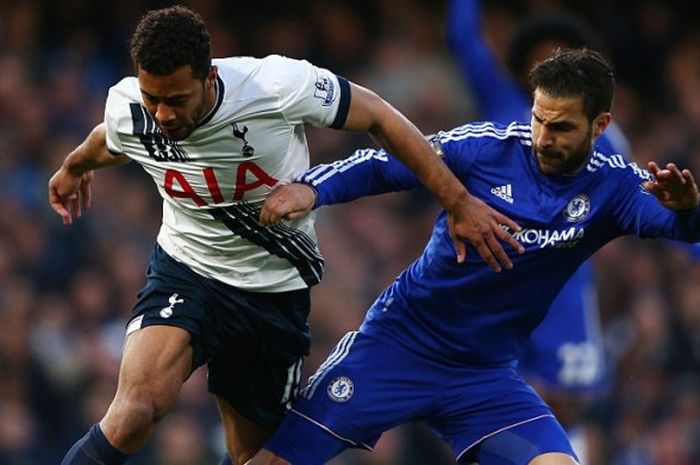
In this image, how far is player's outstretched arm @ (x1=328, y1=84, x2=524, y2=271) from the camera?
487cm

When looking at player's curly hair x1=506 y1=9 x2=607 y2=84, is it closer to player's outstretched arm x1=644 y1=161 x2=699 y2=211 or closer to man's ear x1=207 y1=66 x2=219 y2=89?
player's outstretched arm x1=644 y1=161 x2=699 y2=211

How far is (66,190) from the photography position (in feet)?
18.2

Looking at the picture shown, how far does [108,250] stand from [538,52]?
3.85 meters

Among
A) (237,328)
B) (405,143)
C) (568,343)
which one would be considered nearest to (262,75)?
(405,143)

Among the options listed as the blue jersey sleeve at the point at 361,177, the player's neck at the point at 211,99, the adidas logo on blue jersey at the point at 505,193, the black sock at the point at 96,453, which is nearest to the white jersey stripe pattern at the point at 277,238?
the blue jersey sleeve at the point at 361,177

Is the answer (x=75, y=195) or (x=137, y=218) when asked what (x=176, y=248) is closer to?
(x=75, y=195)

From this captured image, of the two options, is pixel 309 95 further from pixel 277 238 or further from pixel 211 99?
pixel 277 238

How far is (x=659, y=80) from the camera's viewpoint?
1066 centimetres

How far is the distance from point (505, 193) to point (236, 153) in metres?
0.92

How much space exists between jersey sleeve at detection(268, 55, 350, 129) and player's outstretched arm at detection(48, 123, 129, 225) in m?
0.66

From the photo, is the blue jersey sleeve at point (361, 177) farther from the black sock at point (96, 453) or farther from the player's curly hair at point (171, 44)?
the black sock at point (96, 453)

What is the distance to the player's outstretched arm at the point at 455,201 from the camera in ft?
A: 16.0

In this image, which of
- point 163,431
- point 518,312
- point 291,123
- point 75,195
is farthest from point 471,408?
point 163,431

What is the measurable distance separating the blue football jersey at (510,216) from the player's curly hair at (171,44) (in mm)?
581
